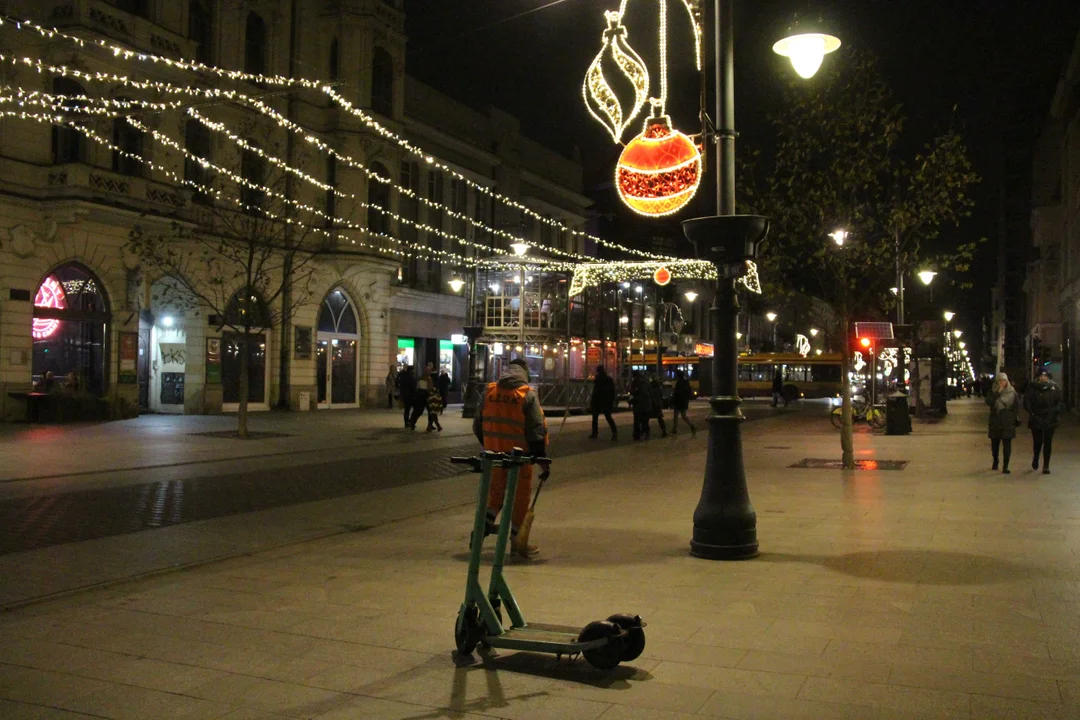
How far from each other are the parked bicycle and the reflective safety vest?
19.1m

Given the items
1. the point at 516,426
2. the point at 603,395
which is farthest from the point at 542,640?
the point at 603,395

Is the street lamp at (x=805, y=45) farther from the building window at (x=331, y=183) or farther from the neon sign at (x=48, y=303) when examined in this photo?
the building window at (x=331, y=183)

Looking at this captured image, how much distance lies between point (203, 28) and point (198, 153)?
3.82 meters

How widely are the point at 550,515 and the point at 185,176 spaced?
875 inches

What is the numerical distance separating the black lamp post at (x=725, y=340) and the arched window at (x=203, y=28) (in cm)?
2474

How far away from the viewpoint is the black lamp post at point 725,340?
846 centimetres

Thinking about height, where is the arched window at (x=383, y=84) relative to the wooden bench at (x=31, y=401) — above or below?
above

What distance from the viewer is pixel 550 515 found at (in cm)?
1133

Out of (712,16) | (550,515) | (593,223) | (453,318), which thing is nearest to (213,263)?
(453,318)

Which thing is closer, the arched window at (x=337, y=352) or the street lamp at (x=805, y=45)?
the street lamp at (x=805, y=45)

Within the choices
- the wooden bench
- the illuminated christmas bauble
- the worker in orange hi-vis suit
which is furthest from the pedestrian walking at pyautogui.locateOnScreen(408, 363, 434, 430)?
the worker in orange hi-vis suit

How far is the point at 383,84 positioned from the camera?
1454 inches

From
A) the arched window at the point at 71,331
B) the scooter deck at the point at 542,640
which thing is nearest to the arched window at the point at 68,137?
the arched window at the point at 71,331

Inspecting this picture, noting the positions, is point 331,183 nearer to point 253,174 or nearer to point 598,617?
point 253,174
